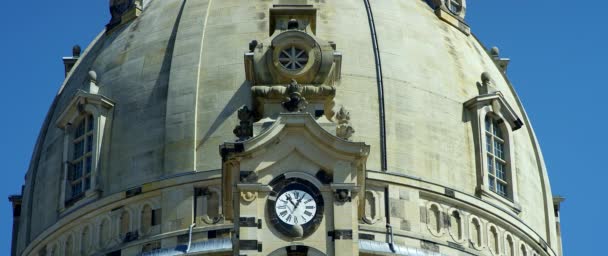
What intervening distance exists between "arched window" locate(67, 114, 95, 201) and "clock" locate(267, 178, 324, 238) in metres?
11.1

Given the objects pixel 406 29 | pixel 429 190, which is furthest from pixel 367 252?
pixel 406 29

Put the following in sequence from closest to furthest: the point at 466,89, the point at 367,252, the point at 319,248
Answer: the point at 319,248
the point at 367,252
the point at 466,89

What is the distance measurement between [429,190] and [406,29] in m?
5.38

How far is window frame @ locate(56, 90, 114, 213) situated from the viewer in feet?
249

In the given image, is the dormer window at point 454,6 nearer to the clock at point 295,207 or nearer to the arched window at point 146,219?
the arched window at point 146,219

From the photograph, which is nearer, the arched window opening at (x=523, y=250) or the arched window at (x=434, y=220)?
the arched window at (x=434, y=220)

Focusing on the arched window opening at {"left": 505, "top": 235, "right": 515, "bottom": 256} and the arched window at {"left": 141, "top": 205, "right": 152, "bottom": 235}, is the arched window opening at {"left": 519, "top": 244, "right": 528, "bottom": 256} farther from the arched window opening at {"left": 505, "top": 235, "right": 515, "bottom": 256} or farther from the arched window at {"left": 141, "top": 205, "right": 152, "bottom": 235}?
the arched window at {"left": 141, "top": 205, "right": 152, "bottom": 235}

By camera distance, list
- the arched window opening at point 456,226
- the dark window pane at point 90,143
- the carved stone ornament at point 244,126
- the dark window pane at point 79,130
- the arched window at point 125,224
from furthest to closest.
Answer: the dark window pane at point 79,130 < the dark window pane at point 90,143 < the arched window opening at point 456,226 < the arched window at point 125,224 < the carved stone ornament at point 244,126

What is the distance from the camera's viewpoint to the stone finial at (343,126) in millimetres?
67500

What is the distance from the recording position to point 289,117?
219ft

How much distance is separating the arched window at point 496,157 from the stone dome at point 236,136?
0.05 m

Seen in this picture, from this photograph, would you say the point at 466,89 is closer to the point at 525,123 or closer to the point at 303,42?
the point at 525,123

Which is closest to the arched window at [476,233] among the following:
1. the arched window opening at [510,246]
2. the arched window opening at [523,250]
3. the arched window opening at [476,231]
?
the arched window opening at [476,231]

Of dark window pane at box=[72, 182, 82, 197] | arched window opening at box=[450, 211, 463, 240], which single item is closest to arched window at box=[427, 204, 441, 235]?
arched window opening at box=[450, 211, 463, 240]
